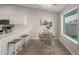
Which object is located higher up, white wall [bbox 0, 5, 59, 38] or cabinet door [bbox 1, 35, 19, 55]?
white wall [bbox 0, 5, 59, 38]

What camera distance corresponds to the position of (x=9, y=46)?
9.63 feet

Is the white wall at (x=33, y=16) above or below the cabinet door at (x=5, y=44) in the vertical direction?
above

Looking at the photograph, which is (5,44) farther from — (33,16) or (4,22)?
(33,16)

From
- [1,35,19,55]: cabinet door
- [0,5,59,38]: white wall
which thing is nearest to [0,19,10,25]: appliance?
[0,5,59,38]: white wall

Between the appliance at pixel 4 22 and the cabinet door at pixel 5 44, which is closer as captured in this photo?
the cabinet door at pixel 5 44

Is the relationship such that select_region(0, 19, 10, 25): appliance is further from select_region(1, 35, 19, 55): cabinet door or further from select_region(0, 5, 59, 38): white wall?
select_region(1, 35, 19, 55): cabinet door

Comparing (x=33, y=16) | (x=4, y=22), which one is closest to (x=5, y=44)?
(x=4, y=22)

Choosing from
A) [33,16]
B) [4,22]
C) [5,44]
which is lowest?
[5,44]

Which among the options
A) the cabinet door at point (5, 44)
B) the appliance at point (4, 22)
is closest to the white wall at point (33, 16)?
the appliance at point (4, 22)

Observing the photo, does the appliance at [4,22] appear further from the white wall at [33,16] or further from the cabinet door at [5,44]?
the cabinet door at [5,44]

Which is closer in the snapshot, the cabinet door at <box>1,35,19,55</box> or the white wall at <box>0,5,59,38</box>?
the cabinet door at <box>1,35,19,55</box>
